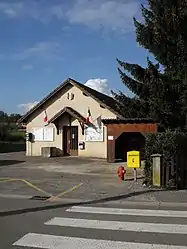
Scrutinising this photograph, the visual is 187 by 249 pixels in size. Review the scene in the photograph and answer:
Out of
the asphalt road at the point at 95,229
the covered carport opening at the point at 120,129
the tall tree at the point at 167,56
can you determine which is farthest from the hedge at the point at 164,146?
the covered carport opening at the point at 120,129

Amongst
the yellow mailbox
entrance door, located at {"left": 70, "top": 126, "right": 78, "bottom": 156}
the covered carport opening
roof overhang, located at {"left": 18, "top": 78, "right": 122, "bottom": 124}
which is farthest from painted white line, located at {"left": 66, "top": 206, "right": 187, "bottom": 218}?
entrance door, located at {"left": 70, "top": 126, "right": 78, "bottom": 156}

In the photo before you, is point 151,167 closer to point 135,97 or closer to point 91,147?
point 135,97

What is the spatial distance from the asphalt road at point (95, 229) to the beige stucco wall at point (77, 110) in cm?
1980

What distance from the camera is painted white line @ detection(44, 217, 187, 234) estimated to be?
8258mm

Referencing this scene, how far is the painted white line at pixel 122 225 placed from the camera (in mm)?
8258

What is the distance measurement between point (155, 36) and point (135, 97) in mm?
5038

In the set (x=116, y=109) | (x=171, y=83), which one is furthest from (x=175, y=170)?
(x=116, y=109)

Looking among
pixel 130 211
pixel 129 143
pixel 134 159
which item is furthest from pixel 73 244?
pixel 129 143

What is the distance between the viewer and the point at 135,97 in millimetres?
27359

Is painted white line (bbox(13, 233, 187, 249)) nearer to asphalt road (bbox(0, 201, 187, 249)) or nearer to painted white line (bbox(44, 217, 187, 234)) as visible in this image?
asphalt road (bbox(0, 201, 187, 249))

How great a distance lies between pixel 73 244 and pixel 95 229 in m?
1.26

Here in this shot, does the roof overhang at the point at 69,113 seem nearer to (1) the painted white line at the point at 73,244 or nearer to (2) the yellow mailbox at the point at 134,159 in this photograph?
(2) the yellow mailbox at the point at 134,159

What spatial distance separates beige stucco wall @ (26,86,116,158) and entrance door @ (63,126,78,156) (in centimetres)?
33

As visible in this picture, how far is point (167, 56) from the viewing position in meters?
23.7
